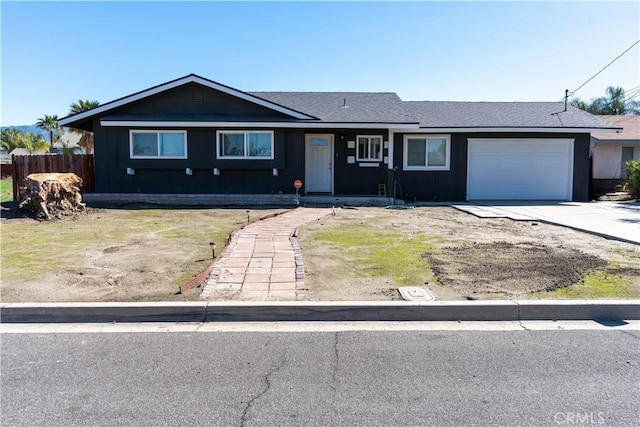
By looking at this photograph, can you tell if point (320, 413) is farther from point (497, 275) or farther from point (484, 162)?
point (484, 162)

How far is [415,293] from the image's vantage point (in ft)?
17.9

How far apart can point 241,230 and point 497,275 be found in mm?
5430

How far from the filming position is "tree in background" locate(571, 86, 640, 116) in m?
42.4

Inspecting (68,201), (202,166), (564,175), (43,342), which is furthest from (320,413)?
(564,175)

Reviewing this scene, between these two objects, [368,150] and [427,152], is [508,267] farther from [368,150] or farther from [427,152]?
[427,152]

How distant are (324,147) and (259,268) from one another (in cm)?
1120

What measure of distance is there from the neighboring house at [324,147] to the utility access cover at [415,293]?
425 inches

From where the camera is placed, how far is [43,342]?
4.34 meters

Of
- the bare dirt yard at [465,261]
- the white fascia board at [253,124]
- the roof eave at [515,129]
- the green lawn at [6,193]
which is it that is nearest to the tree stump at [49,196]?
the white fascia board at [253,124]

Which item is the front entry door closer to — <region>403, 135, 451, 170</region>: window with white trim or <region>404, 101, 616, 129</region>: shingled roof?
<region>403, 135, 451, 170</region>: window with white trim

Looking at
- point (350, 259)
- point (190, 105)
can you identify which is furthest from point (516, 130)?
point (350, 259)

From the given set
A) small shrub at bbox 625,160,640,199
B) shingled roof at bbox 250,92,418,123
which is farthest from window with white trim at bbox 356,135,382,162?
small shrub at bbox 625,160,640,199

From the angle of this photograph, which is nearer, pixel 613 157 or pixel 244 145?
pixel 244 145

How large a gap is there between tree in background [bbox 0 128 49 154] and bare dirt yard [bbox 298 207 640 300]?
45.9 metres
